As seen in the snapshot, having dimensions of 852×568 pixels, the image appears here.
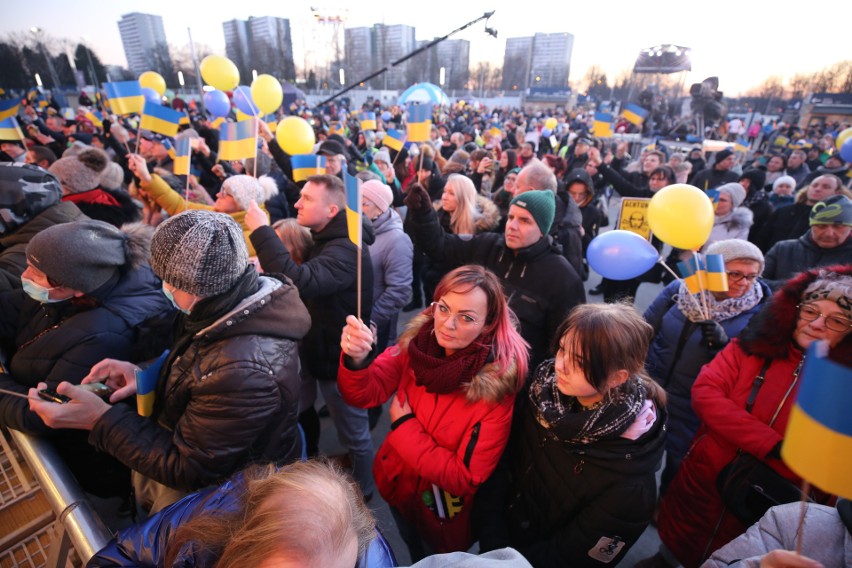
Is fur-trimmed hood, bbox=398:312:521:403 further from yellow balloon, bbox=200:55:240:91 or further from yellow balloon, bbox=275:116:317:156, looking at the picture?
yellow balloon, bbox=200:55:240:91

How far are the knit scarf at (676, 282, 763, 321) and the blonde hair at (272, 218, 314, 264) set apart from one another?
98.6 inches

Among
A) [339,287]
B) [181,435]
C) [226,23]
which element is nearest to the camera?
[181,435]

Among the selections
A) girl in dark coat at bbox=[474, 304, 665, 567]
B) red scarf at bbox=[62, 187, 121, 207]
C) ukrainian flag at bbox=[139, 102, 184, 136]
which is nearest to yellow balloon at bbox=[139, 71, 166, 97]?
ukrainian flag at bbox=[139, 102, 184, 136]

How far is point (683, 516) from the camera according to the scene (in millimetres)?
1991

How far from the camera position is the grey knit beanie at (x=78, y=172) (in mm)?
3084

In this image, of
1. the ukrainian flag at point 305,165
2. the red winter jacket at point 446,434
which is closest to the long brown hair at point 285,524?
the red winter jacket at point 446,434

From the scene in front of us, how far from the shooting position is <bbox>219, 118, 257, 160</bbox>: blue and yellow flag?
3805 mm

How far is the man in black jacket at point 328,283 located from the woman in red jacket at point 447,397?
769mm

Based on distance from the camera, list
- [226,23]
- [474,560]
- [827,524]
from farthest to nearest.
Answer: [226,23] < [827,524] < [474,560]

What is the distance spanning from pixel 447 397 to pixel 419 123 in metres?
4.51

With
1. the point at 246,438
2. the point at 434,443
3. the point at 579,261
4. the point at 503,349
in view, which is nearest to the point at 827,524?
the point at 503,349

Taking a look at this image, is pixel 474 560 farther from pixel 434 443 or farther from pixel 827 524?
pixel 827 524

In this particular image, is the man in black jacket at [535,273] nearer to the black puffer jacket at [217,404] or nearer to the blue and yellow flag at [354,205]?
the blue and yellow flag at [354,205]

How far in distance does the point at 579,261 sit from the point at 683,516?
90.5 inches
